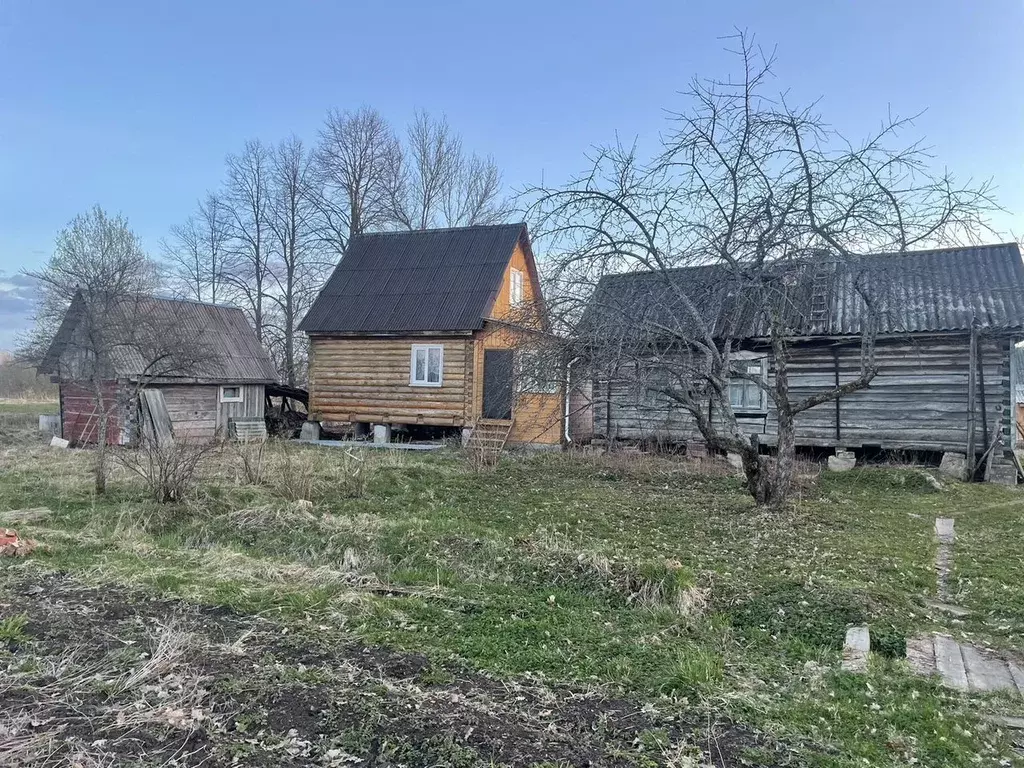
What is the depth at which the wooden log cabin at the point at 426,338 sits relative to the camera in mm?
18375

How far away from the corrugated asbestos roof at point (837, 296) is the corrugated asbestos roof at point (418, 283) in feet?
22.7

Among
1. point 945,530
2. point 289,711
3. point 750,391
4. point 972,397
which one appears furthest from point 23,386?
point 945,530

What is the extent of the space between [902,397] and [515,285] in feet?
35.3

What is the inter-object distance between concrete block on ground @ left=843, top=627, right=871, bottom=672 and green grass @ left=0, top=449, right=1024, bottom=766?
8 centimetres

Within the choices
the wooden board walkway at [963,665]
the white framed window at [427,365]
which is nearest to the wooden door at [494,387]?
the white framed window at [427,365]

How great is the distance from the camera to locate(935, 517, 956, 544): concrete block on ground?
8006 millimetres

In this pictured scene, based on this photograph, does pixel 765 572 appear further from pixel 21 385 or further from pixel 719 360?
pixel 21 385

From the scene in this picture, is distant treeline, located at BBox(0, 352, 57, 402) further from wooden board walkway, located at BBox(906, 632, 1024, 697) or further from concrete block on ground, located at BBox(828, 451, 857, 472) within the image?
wooden board walkway, located at BBox(906, 632, 1024, 697)

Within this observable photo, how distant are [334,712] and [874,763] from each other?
8.34 feet

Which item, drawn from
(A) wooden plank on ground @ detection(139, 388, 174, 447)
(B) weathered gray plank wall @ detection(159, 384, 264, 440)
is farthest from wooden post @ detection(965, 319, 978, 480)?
(A) wooden plank on ground @ detection(139, 388, 174, 447)

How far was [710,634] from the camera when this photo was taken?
4797 millimetres

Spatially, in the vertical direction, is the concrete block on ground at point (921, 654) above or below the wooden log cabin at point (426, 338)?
below

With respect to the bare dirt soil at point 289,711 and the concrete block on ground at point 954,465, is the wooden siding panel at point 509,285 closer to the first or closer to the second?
the concrete block on ground at point 954,465

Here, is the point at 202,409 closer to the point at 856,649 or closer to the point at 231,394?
the point at 231,394
